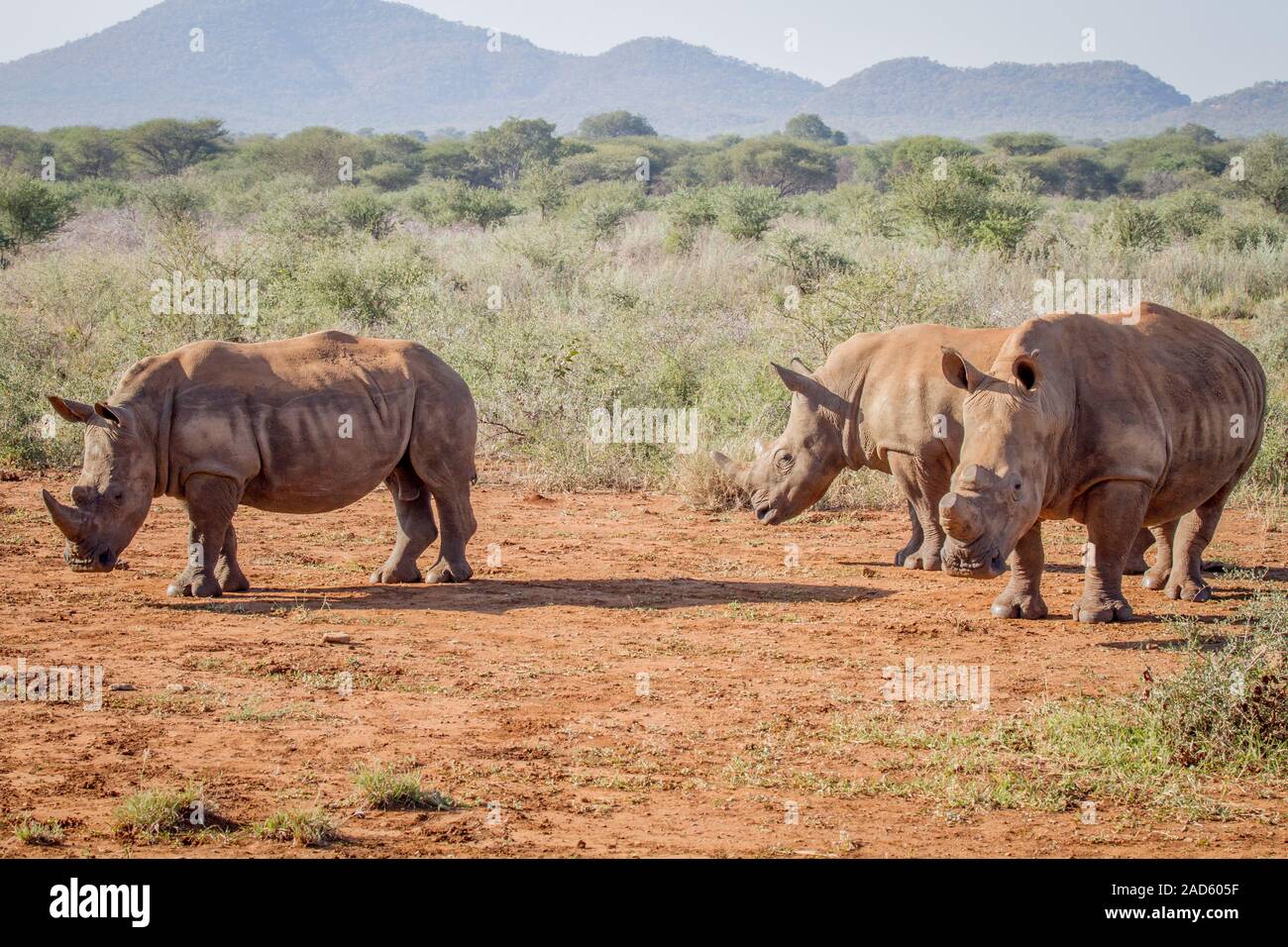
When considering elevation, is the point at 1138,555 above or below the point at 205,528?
A: below

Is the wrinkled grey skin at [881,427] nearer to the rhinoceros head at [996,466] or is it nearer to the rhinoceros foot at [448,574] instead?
the rhinoceros head at [996,466]

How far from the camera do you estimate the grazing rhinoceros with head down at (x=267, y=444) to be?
9.11 meters

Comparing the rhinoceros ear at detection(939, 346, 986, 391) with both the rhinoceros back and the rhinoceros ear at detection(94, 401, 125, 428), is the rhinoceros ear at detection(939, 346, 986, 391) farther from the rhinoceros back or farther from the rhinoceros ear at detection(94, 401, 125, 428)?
the rhinoceros ear at detection(94, 401, 125, 428)

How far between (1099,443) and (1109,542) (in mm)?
631

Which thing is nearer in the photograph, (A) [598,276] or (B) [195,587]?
(B) [195,587]

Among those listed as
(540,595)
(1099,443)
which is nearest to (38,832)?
(540,595)

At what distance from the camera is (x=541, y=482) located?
14.6 m

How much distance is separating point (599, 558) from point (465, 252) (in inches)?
639

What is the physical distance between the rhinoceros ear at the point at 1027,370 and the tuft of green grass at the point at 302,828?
4573 mm

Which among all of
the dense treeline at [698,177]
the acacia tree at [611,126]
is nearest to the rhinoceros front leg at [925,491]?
the dense treeline at [698,177]

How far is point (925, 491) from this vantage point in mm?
9898

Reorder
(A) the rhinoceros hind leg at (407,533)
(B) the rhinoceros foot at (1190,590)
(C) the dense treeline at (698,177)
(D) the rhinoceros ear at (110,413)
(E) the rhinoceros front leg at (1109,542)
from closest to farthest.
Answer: (E) the rhinoceros front leg at (1109,542), (D) the rhinoceros ear at (110,413), (B) the rhinoceros foot at (1190,590), (A) the rhinoceros hind leg at (407,533), (C) the dense treeline at (698,177)

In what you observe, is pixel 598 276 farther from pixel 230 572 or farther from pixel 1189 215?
pixel 1189 215
